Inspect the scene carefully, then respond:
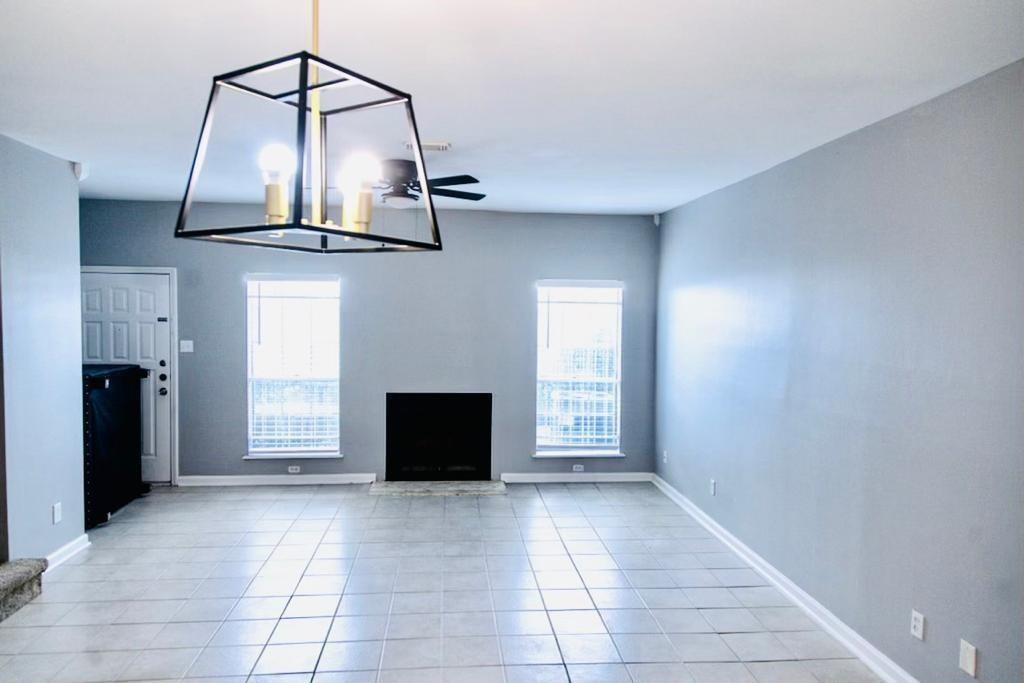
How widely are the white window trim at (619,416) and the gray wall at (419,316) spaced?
54 mm

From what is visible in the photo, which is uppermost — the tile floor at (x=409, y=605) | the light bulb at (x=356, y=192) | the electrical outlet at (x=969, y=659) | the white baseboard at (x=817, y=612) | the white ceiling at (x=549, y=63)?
the white ceiling at (x=549, y=63)

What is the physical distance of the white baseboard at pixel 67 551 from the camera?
12.7 ft

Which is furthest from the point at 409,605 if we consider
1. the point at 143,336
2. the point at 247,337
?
the point at 143,336

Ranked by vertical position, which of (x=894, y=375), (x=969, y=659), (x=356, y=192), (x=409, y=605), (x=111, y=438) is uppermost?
(x=356, y=192)

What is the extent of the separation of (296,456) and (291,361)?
2.89 feet

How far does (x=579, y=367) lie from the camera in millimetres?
6094

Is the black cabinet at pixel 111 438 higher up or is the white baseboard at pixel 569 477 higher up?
the black cabinet at pixel 111 438

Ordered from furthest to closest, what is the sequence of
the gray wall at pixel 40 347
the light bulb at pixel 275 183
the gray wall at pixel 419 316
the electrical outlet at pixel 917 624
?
the gray wall at pixel 419 316
the gray wall at pixel 40 347
the electrical outlet at pixel 917 624
the light bulb at pixel 275 183

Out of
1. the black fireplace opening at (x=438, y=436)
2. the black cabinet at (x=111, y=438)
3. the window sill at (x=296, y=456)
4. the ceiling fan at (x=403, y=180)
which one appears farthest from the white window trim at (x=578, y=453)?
the black cabinet at (x=111, y=438)

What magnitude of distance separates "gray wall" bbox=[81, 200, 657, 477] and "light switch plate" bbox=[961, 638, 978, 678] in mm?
3753

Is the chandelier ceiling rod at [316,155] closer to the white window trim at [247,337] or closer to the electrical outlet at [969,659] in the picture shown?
the electrical outlet at [969,659]

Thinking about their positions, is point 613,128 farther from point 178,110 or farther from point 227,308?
point 227,308

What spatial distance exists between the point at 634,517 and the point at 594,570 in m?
1.18

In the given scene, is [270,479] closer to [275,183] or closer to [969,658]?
[275,183]
